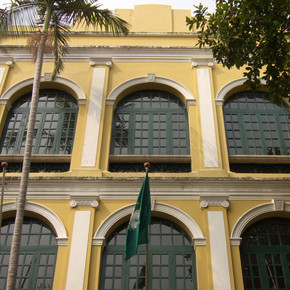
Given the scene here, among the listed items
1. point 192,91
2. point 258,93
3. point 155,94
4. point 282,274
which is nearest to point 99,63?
point 155,94

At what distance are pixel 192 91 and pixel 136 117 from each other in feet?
5.96

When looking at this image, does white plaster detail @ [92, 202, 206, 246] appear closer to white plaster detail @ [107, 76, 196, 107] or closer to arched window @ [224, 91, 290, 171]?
arched window @ [224, 91, 290, 171]

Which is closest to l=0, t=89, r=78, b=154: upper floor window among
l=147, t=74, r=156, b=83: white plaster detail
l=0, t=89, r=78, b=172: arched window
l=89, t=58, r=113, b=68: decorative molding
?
l=0, t=89, r=78, b=172: arched window

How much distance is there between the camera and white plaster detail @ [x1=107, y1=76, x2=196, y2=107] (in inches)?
473

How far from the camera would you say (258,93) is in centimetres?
1272

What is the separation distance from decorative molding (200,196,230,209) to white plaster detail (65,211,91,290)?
8.81ft

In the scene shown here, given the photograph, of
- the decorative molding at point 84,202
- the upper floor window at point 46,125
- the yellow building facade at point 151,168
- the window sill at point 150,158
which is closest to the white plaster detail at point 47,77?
the yellow building facade at point 151,168

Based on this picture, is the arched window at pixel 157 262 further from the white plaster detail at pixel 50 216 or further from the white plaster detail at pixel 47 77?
the white plaster detail at pixel 47 77

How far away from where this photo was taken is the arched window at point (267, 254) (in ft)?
30.3

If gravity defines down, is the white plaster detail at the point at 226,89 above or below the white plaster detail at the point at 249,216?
above

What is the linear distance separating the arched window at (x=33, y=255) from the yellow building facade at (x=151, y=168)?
0.9 inches

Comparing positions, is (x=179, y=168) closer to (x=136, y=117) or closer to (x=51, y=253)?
(x=136, y=117)

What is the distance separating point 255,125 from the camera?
469 inches

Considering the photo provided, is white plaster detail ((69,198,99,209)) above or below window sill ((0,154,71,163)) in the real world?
below
